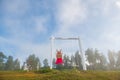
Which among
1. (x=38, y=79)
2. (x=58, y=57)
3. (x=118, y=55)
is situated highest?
(x=118, y=55)

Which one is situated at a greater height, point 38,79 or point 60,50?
point 60,50

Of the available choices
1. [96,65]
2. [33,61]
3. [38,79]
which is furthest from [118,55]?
[38,79]

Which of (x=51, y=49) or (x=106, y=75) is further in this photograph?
(x=51, y=49)

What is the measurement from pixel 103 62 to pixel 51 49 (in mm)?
77085

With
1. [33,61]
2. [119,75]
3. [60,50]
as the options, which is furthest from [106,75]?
[33,61]

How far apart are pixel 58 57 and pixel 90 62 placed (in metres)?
72.1

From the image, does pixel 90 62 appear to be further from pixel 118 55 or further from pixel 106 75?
pixel 106 75

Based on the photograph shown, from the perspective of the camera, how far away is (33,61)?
116 m

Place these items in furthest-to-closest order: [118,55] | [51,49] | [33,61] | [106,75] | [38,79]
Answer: [33,61]
[118,55]
[51,49]
[106,75]
[38,79]

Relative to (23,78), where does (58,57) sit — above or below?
above

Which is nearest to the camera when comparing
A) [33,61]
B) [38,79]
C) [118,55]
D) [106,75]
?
[38,79]

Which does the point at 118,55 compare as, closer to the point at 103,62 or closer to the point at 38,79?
the point at 103,62

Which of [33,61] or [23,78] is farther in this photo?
[33,61]

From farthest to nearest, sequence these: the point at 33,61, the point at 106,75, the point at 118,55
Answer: the point at 33,61, the point at 118,55, the point at 106,75
